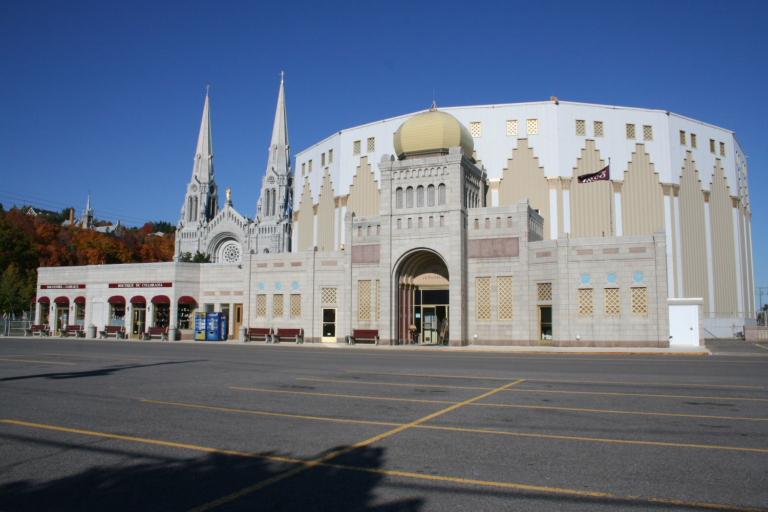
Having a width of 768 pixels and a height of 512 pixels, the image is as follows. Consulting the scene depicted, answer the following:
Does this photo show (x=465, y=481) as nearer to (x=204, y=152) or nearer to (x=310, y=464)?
(x=310, y=464)

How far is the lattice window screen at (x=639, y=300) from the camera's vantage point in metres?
31.3

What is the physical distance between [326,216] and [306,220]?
4121mm

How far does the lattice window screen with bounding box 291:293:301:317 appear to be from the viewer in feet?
133

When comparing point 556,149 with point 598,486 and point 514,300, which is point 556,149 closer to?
point 514,300

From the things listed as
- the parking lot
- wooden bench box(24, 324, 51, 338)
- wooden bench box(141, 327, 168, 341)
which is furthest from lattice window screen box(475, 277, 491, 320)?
wooden bench box(24, 324, 51, 338)

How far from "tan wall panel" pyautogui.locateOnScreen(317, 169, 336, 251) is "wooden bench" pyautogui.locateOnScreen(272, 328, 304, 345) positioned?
22596mm

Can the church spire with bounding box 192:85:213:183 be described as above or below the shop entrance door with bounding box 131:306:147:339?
above

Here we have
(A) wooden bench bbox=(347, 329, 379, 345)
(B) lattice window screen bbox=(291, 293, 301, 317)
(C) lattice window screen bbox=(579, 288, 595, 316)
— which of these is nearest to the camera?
(C) lattice window screen bbox=(579, 288, 595, 316)

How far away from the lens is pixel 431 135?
124 ft

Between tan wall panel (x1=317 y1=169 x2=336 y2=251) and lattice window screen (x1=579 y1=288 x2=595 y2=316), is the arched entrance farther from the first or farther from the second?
tan wall panel (x1=317 y1=169 x2=336 y2=251)

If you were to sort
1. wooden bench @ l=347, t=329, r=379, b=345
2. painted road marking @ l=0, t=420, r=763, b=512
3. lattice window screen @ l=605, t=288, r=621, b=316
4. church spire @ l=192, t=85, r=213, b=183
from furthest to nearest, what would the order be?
church spire @ l=192, t=85, r=213, b=183, wooden bench @ l=347, t=329, r=379, b=345, lattice window screen @ l=605, t=288, r=621, b=316, painted road marking @ l=0, t=420, r=763, b=512

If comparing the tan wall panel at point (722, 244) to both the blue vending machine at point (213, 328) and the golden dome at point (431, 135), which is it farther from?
the blue vending machine at point (213, 328)

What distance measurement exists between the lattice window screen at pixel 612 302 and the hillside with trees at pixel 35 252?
5528 centimetres

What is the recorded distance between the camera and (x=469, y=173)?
37.6 meters
